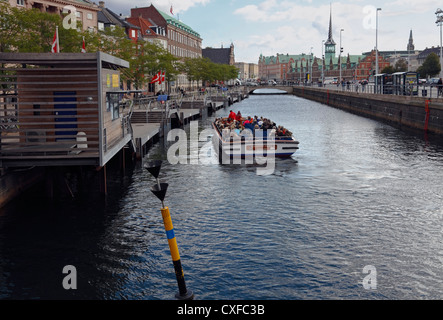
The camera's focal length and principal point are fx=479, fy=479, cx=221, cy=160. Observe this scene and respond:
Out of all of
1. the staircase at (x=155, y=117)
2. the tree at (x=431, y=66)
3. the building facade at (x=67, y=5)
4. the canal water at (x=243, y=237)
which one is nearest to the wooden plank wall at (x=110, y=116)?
the canal water at (x=243, y=237)

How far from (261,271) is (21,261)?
666 centimetres

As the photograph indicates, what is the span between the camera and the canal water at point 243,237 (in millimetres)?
11727

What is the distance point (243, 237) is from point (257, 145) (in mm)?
13312

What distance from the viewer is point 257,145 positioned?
91.8 feet

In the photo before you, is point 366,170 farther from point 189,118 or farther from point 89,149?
point 189,118

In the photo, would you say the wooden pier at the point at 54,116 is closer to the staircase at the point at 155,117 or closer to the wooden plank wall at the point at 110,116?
the wooden plank wall at the point at 110,116

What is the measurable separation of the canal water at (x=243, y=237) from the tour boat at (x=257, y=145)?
81.4 inches

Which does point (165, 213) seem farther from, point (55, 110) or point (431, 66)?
point (431, 66)

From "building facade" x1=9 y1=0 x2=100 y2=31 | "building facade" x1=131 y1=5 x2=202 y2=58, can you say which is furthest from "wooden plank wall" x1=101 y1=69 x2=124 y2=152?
"building facade" x1=131 y1=5 x2=202 y2=58

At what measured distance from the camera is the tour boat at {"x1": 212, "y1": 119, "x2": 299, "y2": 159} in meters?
27.7

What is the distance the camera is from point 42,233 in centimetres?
1577

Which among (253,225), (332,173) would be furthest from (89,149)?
(332,173)

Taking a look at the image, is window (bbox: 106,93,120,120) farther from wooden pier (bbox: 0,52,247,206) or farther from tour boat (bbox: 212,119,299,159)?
tour boat (bbox: 212,119,299,159)
